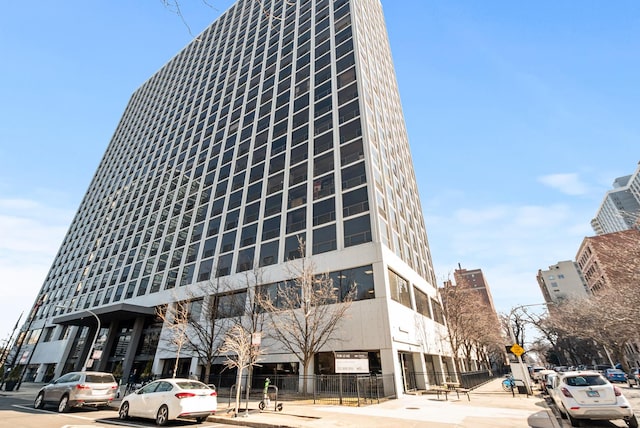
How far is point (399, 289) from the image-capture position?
25188 mm

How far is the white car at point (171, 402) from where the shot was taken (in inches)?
408

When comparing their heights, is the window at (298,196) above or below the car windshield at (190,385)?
above

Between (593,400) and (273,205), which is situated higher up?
(273,205)

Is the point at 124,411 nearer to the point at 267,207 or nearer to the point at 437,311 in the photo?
the point at 267,207

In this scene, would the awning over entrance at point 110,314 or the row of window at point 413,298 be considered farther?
the awning over entrance at point 110,314

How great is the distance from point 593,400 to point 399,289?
1575cm

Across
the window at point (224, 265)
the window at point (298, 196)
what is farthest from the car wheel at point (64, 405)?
the window at point (298, 196)

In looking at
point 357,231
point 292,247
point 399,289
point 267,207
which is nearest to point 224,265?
point 267,207

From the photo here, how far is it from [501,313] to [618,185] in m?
170

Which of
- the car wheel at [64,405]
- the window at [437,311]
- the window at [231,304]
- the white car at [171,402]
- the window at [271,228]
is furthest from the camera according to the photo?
the window at [437,311]

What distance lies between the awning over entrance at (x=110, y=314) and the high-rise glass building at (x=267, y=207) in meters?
0.31

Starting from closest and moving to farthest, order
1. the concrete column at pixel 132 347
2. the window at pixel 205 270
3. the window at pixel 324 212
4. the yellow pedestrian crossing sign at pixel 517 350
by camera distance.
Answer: the yellow pedestrian crossing sign at pixel 517 350
the window at pixel 324 212
the window at pixel 205 270
the concrete column at pixel 132 347

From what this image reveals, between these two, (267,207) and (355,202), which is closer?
(355,202)

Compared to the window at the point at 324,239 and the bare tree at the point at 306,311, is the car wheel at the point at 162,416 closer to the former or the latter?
the bare tree at the point at 306,311
